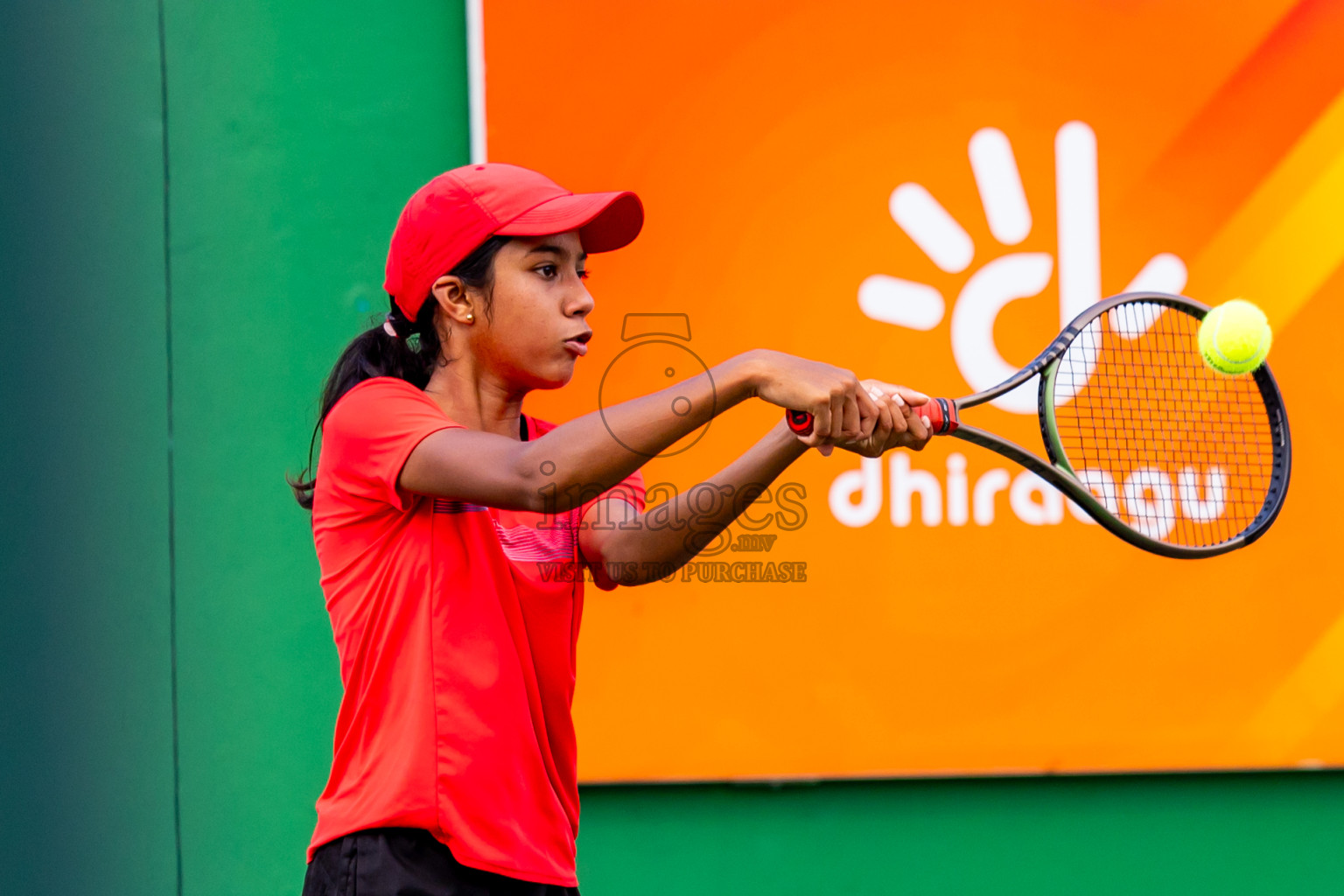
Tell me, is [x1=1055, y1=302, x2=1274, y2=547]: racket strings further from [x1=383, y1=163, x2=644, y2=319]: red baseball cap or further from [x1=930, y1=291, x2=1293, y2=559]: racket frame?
[x1=383, y1=163, x2=644, y2=319]: red baseball cap

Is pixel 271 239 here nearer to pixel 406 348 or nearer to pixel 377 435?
pixel 406 348

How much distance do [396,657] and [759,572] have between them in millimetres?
1208

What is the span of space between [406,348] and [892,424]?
0.68 metres

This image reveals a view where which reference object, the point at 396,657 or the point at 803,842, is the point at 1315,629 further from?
the point at 396,657

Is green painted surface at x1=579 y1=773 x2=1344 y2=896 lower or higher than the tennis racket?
lower

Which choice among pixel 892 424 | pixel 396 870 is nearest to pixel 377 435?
pixel 396 870

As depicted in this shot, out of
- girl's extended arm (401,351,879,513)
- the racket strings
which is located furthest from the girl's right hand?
the racket strings

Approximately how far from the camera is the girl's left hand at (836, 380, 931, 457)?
63.2 inches

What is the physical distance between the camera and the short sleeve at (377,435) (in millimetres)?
1442

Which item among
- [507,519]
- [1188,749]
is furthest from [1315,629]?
[507,519]

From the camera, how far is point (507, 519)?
164 cm

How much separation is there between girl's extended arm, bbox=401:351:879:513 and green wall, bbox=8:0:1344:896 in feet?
4.32

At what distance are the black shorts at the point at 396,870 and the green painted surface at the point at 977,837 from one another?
1147 millimetres

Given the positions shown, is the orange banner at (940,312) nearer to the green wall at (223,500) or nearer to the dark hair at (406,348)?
the green wall at (223,500)
